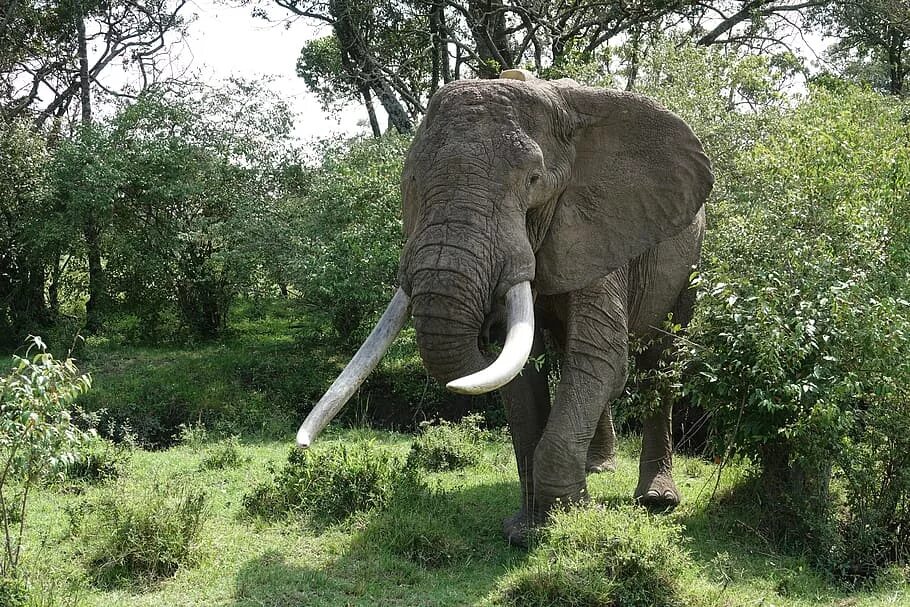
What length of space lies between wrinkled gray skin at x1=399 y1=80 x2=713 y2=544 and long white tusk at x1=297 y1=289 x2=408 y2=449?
8.7 inches

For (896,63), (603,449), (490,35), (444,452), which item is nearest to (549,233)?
(444,452)

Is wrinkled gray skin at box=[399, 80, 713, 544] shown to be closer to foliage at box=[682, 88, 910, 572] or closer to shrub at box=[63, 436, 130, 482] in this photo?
foliage at box=[682, 88, 910, 572]

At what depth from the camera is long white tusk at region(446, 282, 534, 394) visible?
4648 mm

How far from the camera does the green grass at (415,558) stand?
552 cm

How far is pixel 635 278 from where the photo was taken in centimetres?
713

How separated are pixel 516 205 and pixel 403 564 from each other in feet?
7.89

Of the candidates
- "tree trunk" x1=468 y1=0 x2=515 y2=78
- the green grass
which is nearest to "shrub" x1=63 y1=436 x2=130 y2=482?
the green grass

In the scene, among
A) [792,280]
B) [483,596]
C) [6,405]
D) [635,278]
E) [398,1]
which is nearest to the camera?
[6,405]

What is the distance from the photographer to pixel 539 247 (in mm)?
6117

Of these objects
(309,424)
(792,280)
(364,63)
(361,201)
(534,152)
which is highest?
(364,63)

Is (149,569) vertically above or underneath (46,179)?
underneath

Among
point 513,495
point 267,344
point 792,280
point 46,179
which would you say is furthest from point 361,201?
point 792,280

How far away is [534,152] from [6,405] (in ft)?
11.1

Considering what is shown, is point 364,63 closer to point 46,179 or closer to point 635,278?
point 46,179
